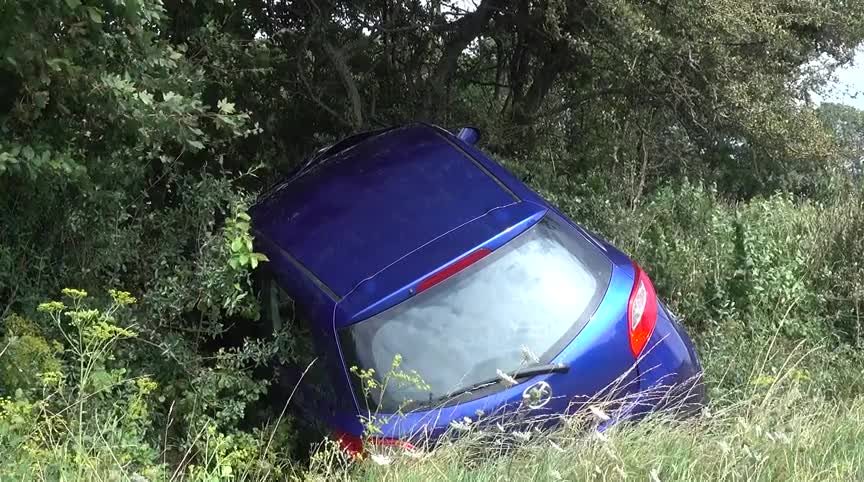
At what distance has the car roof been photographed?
143 inches

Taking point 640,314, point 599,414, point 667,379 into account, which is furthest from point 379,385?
point 667,379

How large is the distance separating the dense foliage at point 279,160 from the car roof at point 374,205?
32 centimetres

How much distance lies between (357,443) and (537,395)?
2.62ft

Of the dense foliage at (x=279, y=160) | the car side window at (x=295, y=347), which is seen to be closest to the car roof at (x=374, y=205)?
the car side window at (x=295, y=347)

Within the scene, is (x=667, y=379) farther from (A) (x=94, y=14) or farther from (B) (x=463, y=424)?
(A) (x=94, y=14)

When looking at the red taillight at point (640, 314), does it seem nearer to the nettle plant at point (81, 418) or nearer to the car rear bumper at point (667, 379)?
the car rear bumper at point (667, 379)

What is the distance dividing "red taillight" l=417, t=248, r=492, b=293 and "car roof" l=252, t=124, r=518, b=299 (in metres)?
0.31

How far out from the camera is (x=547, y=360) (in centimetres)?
314

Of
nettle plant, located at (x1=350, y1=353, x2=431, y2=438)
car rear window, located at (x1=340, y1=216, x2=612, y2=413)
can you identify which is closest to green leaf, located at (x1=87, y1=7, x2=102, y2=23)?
car rear window, located at (x1=340, y1=216, x2=612, y2=413)

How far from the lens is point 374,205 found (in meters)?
4.02

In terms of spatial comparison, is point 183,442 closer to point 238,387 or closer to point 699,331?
point 238,387

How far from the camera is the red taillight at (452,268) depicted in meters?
3.27

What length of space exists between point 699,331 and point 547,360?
8.97 ft

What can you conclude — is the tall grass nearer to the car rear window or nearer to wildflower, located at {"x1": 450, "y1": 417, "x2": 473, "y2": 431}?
wildflower, located at {"x1": 450, "y1": 417, "x2": 473, "y2": 431}
